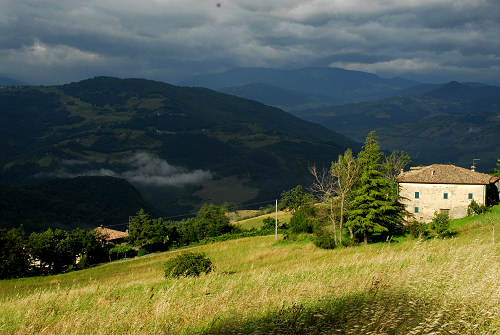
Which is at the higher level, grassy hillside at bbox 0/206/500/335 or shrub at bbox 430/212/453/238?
grassy hillside at bbox 0/206/500/335

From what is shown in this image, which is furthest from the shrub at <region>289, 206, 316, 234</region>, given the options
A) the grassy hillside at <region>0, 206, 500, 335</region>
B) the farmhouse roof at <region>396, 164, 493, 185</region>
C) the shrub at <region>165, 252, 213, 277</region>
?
the grassy hillside at <region>0, 206, 500, 335</region>

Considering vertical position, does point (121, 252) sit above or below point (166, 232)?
below

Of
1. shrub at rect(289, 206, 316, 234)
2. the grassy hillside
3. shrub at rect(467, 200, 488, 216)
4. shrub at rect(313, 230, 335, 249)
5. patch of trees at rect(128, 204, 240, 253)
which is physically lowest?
patch of trees at rect(128, 204, 240, 253)

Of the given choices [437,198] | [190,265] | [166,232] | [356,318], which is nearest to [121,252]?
[166,232]

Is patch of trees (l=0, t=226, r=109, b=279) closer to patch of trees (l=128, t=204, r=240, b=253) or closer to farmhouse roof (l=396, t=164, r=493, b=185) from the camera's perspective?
patch of trees (l=128, t=204, r=240, b=253)

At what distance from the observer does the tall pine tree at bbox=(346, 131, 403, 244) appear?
4197 centimetres

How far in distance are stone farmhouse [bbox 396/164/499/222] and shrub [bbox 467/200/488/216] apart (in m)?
1.65

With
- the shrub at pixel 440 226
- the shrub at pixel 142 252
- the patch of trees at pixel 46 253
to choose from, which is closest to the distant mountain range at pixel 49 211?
the patch of trees at pixel 46 253

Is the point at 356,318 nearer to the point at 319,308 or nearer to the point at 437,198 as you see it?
the point at 319,308

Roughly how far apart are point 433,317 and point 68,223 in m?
175

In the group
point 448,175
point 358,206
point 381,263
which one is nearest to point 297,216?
→ point 358,206

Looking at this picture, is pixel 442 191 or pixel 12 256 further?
pixel 442 191

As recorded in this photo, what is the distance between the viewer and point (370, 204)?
4231 centimetres

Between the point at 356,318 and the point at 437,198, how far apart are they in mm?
51481
